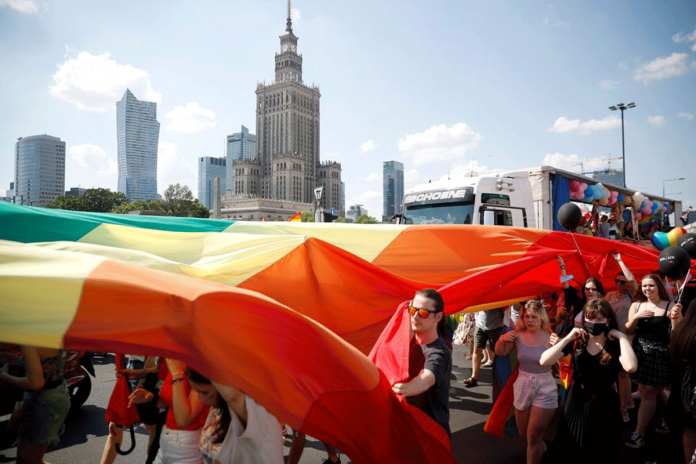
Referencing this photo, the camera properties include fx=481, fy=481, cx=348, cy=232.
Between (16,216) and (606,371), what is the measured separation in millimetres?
5349

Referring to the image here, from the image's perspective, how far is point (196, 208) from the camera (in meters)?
85.6

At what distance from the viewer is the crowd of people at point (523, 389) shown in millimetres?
2734

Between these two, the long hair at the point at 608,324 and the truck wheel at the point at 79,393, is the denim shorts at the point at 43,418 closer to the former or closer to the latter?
the truck wheel at the point at 79,393

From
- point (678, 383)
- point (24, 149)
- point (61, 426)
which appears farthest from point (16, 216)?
point (24, 149)

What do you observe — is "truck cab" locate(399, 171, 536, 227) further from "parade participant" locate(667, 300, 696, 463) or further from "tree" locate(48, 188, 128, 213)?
"tree" locate(48, 188, 128, 213)

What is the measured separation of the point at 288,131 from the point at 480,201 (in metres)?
131

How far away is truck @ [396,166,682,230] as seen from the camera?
11852mm

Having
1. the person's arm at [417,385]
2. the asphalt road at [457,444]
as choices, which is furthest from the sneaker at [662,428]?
the person's arm at [417,385]

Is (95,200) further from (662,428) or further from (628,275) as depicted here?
(662,428)

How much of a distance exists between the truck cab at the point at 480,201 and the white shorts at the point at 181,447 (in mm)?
9323

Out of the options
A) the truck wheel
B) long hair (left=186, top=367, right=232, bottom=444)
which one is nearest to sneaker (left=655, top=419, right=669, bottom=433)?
long hair (left=186, top=367, right=232, bottom=444)

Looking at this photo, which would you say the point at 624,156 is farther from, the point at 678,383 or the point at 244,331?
the point at 244,331

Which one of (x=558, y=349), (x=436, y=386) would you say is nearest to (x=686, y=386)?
(x=558, y=349)

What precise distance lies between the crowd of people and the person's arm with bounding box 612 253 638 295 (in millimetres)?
185
